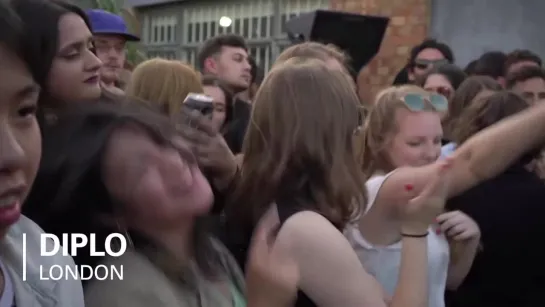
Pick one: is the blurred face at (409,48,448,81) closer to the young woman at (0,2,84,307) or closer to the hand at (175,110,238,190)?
the hand at (175,110,238,190)

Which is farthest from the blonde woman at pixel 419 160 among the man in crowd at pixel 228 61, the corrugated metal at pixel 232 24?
the corrugated metal at pixel 232 24

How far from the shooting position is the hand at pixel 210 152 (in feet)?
7.77

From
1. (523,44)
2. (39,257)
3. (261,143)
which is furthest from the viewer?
(523,44)

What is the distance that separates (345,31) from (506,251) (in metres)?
3.95

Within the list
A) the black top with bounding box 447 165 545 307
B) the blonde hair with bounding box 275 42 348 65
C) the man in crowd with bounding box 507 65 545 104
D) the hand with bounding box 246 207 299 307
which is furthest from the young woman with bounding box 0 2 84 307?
the man in crowd with bounding box 507 65 545 104

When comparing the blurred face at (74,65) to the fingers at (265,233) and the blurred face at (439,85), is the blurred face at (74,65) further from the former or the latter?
the blurred face at (439,85)

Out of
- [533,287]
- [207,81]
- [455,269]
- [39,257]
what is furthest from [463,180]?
[207,81]

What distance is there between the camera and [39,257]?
152 cm

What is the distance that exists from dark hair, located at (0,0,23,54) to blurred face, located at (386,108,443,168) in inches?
69.2

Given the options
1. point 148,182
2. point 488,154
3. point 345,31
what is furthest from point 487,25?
point 148,182

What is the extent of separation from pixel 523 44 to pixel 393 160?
21.6 ft

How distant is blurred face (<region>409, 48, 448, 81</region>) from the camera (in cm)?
624

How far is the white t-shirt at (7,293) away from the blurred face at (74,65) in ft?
2.65

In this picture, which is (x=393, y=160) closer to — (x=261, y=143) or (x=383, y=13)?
(x=261, y=143)
